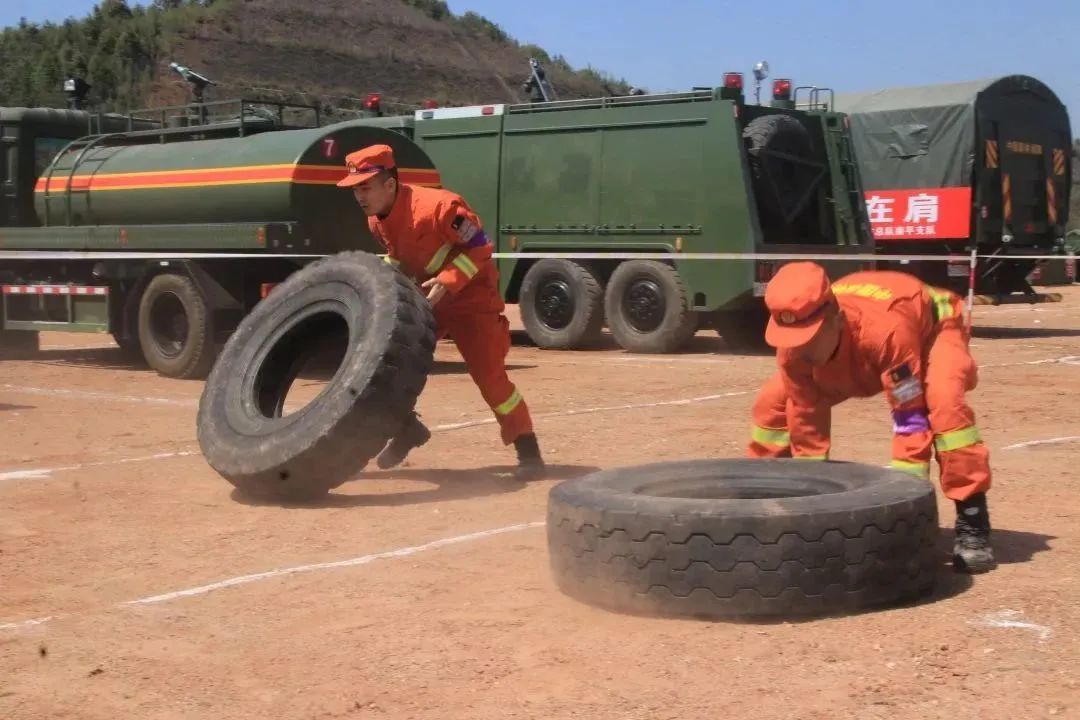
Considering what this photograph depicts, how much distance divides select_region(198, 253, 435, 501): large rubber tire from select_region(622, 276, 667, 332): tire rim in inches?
370

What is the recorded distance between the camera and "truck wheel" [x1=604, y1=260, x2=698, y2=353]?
17453mm

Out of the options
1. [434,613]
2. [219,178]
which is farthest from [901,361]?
[219,178]

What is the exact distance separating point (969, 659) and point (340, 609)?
219 centimetres

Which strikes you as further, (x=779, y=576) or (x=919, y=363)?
(x=919, y=363)

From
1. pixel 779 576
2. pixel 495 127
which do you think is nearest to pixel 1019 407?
pixel 779 576

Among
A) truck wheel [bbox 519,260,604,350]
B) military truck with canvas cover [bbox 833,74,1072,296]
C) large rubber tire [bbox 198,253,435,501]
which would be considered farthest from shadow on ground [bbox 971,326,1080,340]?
large rubber tire [bbox 198,253,435,501]

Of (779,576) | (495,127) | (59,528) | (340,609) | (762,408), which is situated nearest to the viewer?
(779,576)

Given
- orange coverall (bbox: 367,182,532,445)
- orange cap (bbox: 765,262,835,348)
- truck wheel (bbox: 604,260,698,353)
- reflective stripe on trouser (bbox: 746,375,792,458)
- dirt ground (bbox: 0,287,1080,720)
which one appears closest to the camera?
dirt ground (bbox: 0,287,1080,720)

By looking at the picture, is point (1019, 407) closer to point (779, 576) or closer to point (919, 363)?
point (919, 363)

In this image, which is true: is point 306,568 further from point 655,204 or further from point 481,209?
point 481,209

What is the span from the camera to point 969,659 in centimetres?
459

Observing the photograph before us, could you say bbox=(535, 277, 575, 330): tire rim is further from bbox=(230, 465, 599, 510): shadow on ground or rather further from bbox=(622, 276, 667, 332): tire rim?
bbox=(230, 465, 599, 510): shadow on ground

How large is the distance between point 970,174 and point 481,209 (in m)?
6.54

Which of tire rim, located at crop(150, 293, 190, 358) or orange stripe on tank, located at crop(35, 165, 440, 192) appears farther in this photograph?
tire rim, located at crop(150, 293, 190, 358)
